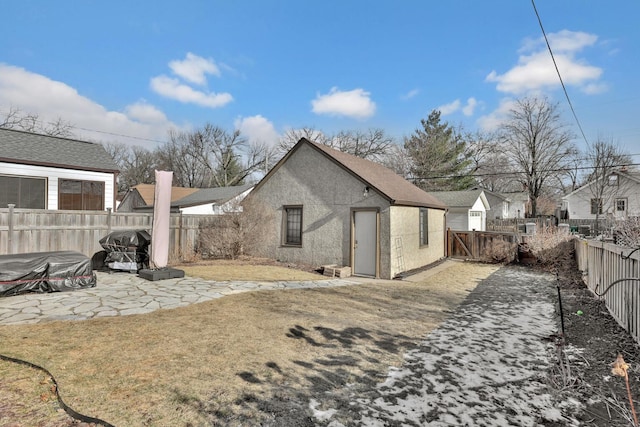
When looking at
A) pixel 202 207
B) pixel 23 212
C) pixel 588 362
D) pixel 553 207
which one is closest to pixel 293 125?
pixel 202 207

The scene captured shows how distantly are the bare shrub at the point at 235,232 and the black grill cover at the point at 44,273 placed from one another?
493cm

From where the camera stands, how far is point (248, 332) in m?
4.73

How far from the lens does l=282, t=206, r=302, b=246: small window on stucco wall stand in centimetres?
1184

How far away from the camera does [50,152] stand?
1356 cm

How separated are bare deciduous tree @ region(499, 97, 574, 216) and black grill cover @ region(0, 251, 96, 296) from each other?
108 ft

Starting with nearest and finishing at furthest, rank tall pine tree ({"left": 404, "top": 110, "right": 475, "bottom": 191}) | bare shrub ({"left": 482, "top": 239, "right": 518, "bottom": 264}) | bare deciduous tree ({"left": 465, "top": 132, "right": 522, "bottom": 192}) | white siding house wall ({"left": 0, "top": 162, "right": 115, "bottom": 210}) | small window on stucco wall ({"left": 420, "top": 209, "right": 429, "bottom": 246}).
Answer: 1. white siding house wall ({"left": 0, "top": 162, "right": 115, "bottom": 210})
2. small window on stucco wall ({"left": 420, "top": 209, "right": 429, "bottom": 246})
3. bare shrub ({"left": 482, "top": 239, "right": 518, "bottom": 264})
4. tall pine tree ({"left": 404, "top": 110, "right": 475, "bottom": 191})
5. bare deciduous tree ({"left": 465, "top": 132, "right": 522, "bottom": 192})

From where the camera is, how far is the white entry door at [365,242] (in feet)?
33.5

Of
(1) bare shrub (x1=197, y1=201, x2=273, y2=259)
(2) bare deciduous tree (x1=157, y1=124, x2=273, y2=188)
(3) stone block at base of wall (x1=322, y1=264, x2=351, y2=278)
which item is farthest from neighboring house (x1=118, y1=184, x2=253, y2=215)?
(2) bare deciduous tree (x1=157, y1=124, x2=273, y2=188)

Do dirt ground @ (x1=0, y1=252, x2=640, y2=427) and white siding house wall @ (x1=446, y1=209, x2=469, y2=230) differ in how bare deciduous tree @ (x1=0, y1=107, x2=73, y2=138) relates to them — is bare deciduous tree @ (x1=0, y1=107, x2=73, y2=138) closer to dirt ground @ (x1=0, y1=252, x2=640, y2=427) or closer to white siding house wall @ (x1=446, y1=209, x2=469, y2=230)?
dirt ground @ (x1=0, y1=252, x2=640, y2=427)

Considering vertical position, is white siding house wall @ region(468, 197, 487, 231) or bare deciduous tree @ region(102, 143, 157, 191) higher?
bare deciduous tree @ region(102, 143, 157, 191)

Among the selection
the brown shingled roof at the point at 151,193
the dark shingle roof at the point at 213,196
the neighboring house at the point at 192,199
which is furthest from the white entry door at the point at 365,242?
the brown shingled roof at the point at 151,193

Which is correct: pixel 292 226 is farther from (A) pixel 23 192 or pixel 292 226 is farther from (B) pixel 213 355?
(A) pixel 23 192

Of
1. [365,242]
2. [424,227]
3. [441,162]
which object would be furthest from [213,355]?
[441,162]

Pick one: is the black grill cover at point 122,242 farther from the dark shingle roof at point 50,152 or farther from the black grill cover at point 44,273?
the dark shingle roof at point 50,152
